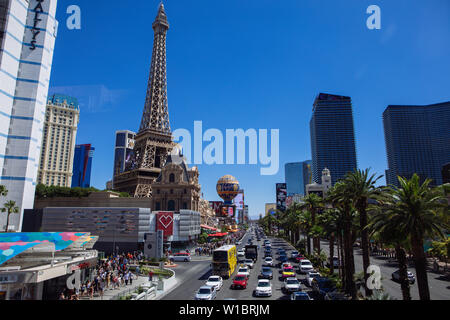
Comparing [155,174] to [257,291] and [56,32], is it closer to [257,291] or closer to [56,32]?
[56,32]

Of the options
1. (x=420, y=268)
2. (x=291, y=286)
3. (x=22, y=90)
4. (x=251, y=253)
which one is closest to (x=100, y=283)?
(x=291, y=286)

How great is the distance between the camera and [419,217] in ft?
55.5

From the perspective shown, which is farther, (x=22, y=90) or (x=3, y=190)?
(x=22, y=90)

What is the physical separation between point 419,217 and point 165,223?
162 feet

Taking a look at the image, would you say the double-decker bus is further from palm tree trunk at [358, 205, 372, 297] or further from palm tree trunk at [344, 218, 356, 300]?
palm tree trunk at [358, 205, 372, 297]

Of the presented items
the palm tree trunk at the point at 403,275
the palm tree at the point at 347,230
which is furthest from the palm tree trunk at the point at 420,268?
the palm tree at the point at 347,230

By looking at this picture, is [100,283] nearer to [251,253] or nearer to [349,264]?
[349,264]

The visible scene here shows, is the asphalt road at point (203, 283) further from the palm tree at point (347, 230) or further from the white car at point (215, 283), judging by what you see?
the palm tree at point (347, 230)

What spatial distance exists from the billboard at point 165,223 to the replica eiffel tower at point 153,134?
34.1 metres

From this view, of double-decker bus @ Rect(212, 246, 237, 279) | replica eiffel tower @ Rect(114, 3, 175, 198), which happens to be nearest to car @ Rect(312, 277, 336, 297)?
double-decker bus @ Rect(212, 246, 237, 279)

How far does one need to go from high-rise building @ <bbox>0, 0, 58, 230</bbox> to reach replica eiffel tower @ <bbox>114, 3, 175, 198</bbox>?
Result: 131 ft

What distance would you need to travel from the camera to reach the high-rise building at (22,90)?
50950mm

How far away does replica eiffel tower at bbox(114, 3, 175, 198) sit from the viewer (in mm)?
94556
